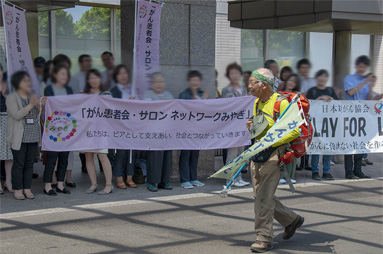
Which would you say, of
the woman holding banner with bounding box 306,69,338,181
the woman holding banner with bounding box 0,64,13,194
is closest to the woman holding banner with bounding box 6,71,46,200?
the woman holding banner with bounding box 0,64,13,194

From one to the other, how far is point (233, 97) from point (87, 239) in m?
4.05

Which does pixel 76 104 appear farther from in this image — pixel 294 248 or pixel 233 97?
pixel 294 248

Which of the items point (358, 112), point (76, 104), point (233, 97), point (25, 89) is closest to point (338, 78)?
point (358, 112)

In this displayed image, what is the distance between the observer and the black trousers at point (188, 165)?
9.34m

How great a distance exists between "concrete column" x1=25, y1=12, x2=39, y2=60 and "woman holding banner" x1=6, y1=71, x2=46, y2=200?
476 cm

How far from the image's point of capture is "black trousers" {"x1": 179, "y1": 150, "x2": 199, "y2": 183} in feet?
30.7

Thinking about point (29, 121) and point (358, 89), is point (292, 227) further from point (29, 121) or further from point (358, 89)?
point (358, 89)

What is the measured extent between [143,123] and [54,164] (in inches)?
58.8

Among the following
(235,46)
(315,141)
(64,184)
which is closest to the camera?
(64,184)

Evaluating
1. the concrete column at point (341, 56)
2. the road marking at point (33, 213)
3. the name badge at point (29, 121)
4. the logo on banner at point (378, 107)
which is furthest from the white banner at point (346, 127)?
the name badge at point (29, 121)

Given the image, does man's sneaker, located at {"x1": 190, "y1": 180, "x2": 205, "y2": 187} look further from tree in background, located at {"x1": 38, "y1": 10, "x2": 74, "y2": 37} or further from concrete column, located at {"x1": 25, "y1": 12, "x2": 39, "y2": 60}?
tree in background, located at {"x1": 38, "y1": 10, "x2": 74, "y2": 37}

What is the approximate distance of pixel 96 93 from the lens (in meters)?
8.77

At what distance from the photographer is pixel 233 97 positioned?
9508 millimetres

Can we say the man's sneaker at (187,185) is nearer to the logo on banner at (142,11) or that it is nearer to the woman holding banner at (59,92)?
the woman holding banner at (59,92)
